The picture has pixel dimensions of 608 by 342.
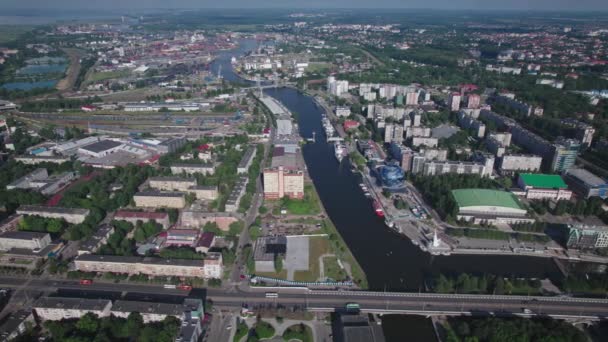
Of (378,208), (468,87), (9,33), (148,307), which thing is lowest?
(378,208)

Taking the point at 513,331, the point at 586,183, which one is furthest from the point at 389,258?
the point at 586,183

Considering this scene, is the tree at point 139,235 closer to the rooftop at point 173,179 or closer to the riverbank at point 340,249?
the rooftop at point 173,179

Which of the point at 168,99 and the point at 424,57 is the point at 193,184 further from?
the point at 424,57

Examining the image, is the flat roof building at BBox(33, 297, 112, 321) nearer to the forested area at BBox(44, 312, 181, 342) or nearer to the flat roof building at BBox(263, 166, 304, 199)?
the forested area at BBox(44, 312, 181, 342)

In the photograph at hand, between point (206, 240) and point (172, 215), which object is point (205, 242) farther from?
point (172, 215)

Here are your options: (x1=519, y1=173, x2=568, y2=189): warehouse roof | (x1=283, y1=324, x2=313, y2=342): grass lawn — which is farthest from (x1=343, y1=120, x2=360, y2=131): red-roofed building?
(x1=283, y1=324, x2=313, y2=342): grass lawn

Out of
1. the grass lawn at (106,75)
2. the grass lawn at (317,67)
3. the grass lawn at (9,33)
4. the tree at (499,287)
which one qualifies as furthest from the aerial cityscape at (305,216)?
the grass lawn at (9,33)

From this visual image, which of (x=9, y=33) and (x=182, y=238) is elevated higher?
(x=9, y=33)
